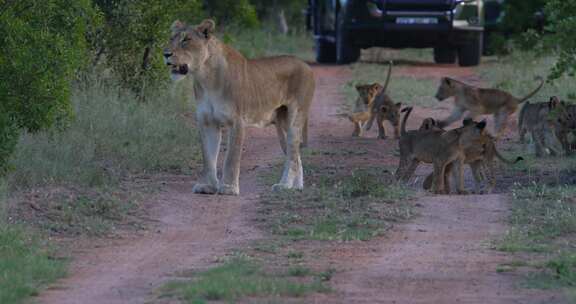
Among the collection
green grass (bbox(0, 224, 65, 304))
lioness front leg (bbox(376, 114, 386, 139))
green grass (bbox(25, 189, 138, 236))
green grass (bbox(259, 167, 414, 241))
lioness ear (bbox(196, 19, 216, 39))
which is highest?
lioness ear (bbox(196, 19, 216, 39))

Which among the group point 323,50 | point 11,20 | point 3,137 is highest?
point 11,20

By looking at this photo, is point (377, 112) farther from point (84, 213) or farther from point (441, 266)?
point (441, 266)

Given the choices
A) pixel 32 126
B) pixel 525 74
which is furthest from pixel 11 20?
pixel 525 74

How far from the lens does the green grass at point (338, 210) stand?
27.7 feet

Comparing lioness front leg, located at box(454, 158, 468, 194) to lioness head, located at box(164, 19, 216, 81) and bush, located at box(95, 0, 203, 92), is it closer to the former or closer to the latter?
lioness head, located at box(164, 19, 216, 81)

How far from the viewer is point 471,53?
23906 mm

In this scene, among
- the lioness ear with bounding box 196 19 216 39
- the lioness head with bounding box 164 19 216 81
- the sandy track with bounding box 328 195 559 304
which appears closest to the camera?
the sandy track with bounding box 328 195 559 304

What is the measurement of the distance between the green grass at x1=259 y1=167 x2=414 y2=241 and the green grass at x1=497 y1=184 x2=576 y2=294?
0.85m

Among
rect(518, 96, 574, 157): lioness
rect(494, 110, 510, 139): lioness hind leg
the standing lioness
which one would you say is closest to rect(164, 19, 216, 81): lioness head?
the standing lioness

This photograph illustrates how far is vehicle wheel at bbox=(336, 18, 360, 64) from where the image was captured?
917 inches

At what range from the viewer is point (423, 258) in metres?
7.55

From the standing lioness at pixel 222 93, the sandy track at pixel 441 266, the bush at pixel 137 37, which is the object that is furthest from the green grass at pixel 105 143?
the sandy track at pixel 441 266

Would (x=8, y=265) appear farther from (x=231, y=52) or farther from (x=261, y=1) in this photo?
(x=261, y=1)

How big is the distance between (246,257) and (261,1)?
26.7 meters
